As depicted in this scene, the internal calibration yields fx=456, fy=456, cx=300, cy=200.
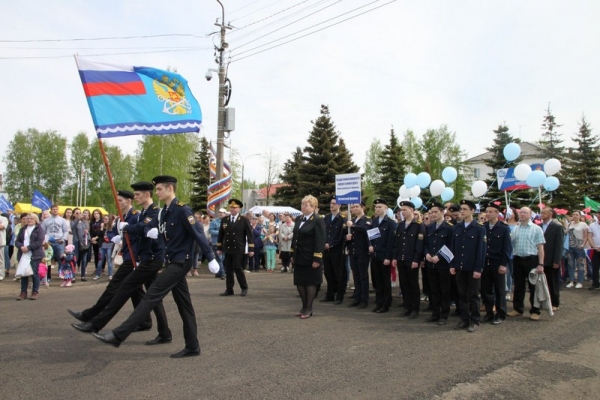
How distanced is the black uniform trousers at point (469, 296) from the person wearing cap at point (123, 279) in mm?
4999

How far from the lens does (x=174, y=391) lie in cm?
445

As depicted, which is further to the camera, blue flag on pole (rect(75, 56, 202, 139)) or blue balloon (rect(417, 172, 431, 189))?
blue balloon (rect(417, 172, 431, 189))

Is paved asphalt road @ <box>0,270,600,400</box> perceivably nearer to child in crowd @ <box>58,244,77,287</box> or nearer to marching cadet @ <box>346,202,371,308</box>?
marching cadet @ <box>346,202,371,308</box>

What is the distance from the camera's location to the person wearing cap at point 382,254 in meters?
8.79

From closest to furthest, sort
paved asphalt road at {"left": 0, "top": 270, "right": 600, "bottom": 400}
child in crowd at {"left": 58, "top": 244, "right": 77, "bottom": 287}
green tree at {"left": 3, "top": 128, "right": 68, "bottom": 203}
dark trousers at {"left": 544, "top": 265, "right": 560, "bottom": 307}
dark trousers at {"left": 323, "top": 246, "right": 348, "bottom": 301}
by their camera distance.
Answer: paved asphalt road at {"left": 0, "top": 270, "right": 600, "bottom": 400} → dark trousers at {"left": 544, "top": 265, "right": 560, "bottom": 307} → dark trousers at {"left": 323, "top": 246, "right": 348, "bottom": 301} → child in crowd at {"left": 58, "top": 244, "right": 77, "bottom": 287} → green tree at {"left": 3, "top": 128, "right": 68, "bottom": 203}

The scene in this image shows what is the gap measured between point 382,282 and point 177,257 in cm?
474

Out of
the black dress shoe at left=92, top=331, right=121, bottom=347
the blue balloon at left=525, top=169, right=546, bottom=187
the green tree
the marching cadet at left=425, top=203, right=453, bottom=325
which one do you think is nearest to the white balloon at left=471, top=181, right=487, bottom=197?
the blue balloon at left=525, top=169, right=546, bottom=187

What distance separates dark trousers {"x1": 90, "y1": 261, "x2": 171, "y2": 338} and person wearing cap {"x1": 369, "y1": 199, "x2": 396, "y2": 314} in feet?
13.9

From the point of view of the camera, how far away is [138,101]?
8.01 m

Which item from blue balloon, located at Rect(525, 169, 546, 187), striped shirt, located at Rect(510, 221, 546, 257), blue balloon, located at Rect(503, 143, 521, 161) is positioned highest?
blue balloon, located at Rect(503, 143, 521, 161)

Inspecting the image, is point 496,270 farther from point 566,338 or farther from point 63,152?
point 63,152

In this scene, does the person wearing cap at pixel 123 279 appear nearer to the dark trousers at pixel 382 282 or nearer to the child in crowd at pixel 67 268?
the dark trousers at pixel 382 282

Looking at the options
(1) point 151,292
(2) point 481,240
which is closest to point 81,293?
(1) point 151,292

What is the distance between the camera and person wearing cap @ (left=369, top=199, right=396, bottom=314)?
8789mm
